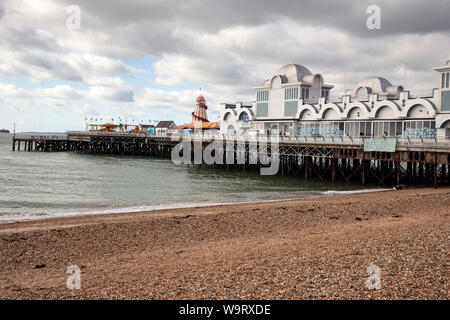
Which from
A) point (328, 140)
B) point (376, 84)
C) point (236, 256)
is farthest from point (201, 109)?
point (236, 256)

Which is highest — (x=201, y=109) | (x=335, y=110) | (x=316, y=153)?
(x=201, y=109)

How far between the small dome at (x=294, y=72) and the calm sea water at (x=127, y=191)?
11.6 meters

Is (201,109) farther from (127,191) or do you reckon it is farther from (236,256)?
(236,256)

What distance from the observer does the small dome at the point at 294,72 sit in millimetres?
39438

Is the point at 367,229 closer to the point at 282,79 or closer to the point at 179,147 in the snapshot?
the point at 282,79

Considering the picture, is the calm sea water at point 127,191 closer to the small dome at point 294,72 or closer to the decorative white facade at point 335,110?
the decorative white facade at point 335,110

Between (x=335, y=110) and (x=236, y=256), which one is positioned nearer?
(x=236, y=256)

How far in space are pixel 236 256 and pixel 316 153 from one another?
1024 inches

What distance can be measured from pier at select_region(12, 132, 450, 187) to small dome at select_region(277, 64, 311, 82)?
786 cm

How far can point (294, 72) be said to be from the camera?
39.7m

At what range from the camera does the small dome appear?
129 ft

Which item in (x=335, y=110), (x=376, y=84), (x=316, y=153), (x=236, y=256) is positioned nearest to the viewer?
(x=236, y=256)
